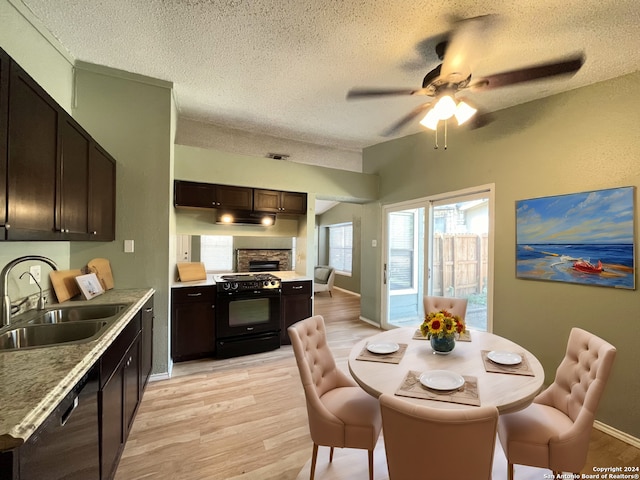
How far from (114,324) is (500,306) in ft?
11.4

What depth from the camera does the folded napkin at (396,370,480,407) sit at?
1273 millimetres

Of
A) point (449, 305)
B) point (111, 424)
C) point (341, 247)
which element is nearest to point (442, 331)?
point (449, 305)

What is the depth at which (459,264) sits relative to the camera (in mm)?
3680

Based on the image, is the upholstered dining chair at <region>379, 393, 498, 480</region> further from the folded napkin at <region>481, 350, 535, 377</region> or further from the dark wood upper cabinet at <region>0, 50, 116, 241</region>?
the dark wood upper cabinet at <region>0, 50, 116, 241</region>

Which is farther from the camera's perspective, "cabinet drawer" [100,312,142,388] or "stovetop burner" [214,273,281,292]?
"stovetop burner" [214,273,281,292]

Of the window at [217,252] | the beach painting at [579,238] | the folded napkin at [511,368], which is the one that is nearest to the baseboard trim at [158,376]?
the window at [217,252]

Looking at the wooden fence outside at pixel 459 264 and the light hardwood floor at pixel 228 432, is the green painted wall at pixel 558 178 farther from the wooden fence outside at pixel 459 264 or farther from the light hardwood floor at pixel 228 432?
the light hardwood floor at pixel 228 432

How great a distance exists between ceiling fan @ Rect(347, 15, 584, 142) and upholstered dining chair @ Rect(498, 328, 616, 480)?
160 cm

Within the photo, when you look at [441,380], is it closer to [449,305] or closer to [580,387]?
[580,387]

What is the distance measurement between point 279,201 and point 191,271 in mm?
1501

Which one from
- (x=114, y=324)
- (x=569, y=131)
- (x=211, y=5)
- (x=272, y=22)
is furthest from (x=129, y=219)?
(x=569, y=131)

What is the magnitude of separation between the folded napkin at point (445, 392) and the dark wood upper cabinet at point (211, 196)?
303cm

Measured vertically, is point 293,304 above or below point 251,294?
below

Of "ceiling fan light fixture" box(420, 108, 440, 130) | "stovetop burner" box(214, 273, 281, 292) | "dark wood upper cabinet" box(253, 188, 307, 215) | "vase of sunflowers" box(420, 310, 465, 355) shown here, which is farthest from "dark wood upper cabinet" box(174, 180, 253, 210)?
"vase of sunflowers" box(420, 310, 465, 355)
